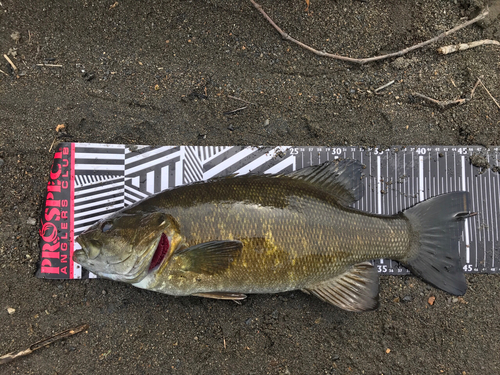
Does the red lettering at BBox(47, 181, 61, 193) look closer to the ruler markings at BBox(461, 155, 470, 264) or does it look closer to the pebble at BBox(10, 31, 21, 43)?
the pebble at BBox(10, 31, 21, 43)

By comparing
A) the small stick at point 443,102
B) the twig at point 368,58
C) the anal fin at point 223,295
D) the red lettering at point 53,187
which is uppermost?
the twig at point 368,58

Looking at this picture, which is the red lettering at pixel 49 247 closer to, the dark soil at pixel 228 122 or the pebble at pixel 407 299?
the dark soil at pixel 228 122

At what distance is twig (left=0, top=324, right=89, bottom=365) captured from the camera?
261 cm

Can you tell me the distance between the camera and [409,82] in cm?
290

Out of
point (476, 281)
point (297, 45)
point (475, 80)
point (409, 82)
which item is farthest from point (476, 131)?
point (297, 45)

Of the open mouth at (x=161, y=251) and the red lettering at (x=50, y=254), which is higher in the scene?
the open mouth at (x=161, y=251)

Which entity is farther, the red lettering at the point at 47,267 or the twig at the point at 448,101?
the twig at the point at 448,101

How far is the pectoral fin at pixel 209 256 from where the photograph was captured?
2.13 meters

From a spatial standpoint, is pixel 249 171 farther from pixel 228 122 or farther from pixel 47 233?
pixel 47 233

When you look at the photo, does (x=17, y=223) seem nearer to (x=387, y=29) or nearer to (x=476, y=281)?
(x=387, y=29)

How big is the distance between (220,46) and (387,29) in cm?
163

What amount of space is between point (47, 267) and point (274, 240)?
6.90 ft

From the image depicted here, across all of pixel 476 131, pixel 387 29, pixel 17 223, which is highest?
pixel 387 29

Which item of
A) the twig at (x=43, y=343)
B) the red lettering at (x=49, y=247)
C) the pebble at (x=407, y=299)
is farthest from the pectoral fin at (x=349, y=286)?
the red lettering at (x=49, y=247)
